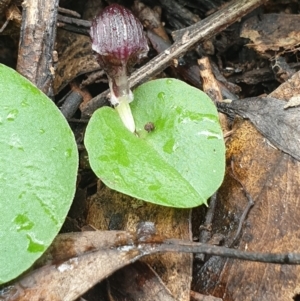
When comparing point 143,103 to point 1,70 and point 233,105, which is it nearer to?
point 233,105

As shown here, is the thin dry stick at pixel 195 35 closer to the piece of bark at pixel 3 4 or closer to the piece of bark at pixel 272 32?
the piece of bark at pixel 272 32

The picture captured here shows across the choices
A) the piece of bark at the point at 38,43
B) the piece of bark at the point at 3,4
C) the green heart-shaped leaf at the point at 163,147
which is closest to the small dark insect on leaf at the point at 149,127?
the green heart-shaped leaf at the point at 163,147

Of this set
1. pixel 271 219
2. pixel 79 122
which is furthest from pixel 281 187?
pixel 79 122

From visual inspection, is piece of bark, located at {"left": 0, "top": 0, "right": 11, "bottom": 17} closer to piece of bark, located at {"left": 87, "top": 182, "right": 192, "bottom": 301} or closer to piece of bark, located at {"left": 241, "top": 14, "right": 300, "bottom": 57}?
piece of bark, located at {"left": 87, "top": 182, "right": 192, "bottom": 301}

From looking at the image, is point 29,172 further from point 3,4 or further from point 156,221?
point 3,4

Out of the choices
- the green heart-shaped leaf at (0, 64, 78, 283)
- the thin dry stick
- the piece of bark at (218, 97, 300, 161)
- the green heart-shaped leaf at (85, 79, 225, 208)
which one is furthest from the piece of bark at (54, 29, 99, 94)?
the piece of bark at (218, 97, 300, 161)

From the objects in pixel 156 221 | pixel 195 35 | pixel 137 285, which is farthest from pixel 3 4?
pixel 137 285

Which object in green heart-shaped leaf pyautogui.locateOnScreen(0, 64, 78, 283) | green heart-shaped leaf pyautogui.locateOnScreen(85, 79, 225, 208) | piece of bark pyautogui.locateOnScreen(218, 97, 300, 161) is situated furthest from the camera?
piece of bark pyautogui.locateOnScreen(218, 97, 300, 161)
